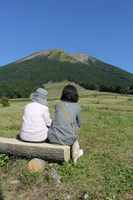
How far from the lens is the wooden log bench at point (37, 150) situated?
4645mm

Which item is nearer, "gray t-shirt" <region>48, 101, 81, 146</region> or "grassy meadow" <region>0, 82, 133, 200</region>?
"grassy meadow" <region>0, 82, 133, 200</region>

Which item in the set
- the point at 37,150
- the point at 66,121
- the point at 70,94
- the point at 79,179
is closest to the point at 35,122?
the point at 37,150

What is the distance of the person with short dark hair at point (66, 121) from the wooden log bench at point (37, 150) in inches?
11.3

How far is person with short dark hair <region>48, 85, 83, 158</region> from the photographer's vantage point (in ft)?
16.5

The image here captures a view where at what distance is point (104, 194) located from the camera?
3842 millimetres

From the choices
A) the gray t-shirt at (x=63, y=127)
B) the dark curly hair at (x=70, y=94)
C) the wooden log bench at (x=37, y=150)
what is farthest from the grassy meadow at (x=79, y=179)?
the dark curly hair at (x=70, y=94)

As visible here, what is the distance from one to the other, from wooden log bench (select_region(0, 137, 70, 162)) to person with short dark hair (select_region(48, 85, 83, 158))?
11.3 inches

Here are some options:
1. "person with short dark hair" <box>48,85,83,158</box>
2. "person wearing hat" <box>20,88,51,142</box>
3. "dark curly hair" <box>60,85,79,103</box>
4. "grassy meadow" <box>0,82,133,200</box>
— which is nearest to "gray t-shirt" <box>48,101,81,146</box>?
"person with short dark hair" <box>48,85,83,158</box>

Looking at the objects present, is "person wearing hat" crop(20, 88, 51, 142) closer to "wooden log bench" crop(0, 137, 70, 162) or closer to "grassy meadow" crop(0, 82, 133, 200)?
"wooden log bench" crop(0, 137, 70, 162)

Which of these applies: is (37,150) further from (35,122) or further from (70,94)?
(70,94)

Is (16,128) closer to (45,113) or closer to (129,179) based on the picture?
(45,113)

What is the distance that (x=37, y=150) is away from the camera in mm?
4797

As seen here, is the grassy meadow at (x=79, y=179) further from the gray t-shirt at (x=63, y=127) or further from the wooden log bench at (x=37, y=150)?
the gray t-shirt at (x=63, y=127)

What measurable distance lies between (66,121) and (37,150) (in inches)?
43.8
